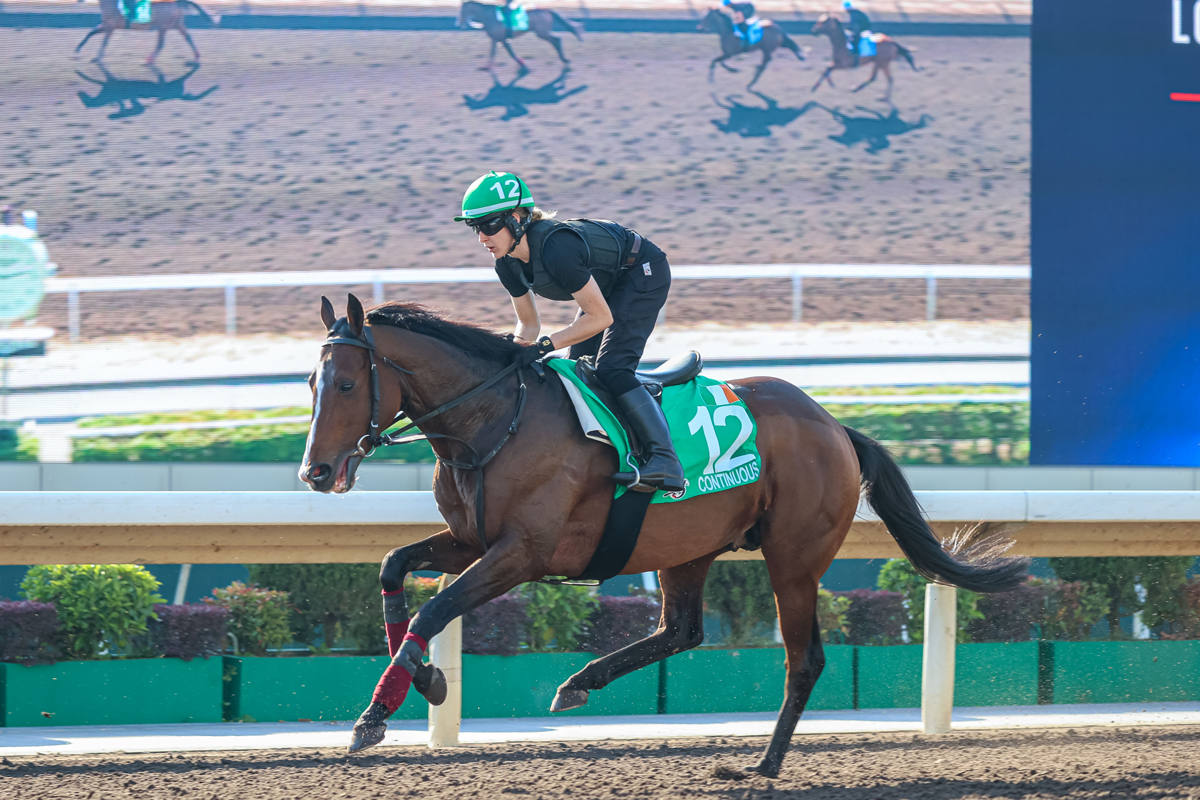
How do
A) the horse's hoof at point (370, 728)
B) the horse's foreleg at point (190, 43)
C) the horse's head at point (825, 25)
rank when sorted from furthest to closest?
1. the horse's head at point (825, 25)
2. the horse's foreleg at point (190, 43)
3. the horse's hoof at point (370, 728)

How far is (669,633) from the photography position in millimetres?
4723

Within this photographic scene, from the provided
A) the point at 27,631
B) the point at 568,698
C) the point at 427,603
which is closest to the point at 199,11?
the point at 27,631

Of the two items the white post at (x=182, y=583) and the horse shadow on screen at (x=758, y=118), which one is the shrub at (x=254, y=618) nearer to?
the white post at (x=182, y=583)

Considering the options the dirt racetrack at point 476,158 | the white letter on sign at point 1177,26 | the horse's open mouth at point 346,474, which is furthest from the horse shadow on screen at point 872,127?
the horse's open mouth at point 346,474

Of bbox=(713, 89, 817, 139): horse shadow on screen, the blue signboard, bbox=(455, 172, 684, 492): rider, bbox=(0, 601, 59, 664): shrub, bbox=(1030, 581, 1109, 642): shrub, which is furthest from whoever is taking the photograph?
bbox=(713, 89, 817, 139): horse shadow on screen

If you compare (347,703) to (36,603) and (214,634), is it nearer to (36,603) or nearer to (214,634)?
(214,634)

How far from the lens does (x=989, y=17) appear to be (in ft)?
32.9

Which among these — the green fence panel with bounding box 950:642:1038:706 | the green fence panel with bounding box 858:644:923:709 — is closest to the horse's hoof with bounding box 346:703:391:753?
the green fence panel with bounding box 858:644:923:709

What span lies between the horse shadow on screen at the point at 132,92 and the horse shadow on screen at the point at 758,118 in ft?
13.7

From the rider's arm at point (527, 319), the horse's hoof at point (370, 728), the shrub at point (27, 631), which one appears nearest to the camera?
the horse's hoof at point (370, 728)

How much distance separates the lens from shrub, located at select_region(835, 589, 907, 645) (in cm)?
767

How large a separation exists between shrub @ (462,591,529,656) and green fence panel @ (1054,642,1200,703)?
333 cm

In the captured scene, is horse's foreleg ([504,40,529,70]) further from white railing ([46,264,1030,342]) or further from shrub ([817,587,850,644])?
shrub ([817,587,850,644])

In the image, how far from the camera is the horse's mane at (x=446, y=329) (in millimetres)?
4000
